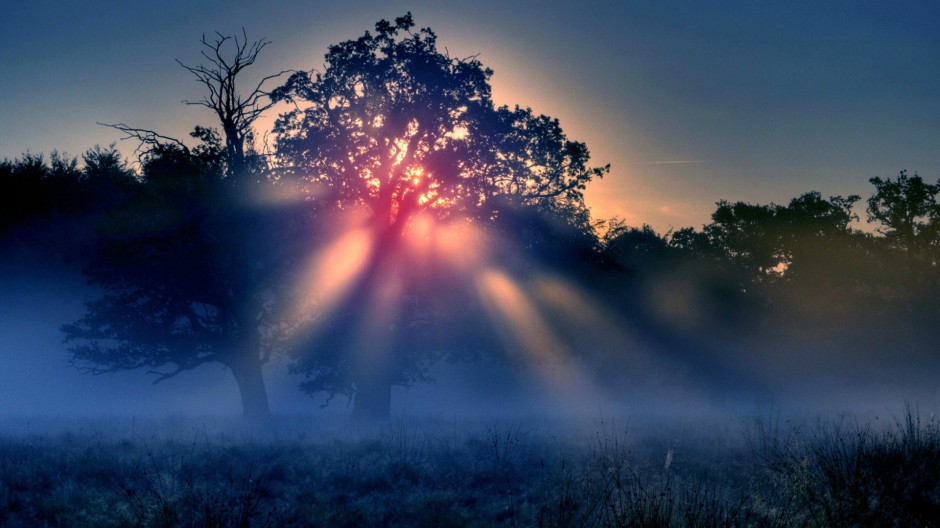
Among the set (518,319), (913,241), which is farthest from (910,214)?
(518,319)

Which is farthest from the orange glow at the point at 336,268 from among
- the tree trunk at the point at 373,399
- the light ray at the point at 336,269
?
the tree trunk at the point at 373,399

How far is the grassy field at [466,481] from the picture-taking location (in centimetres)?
998

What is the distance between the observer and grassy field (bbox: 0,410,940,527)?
32.8 ft

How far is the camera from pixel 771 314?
108ft

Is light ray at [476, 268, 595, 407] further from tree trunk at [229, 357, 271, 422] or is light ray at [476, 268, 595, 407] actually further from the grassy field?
tree trunk at [229, 357, 271, 422]

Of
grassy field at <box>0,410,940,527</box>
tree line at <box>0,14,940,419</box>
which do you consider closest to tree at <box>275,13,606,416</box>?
tree line at <box>0,14,940,419</box>

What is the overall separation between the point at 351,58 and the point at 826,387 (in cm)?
2982

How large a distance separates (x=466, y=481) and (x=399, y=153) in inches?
562

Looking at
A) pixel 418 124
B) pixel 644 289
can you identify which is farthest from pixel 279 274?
pixel 644 289

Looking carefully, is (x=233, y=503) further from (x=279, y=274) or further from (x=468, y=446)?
(x=279, y=274)

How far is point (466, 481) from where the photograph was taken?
1318 centimetres

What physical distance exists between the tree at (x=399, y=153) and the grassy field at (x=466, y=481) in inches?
261

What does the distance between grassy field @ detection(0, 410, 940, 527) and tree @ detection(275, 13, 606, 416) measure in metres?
6.62

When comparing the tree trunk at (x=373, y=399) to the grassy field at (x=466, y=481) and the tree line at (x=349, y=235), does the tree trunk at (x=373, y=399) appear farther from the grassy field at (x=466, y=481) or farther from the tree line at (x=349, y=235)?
the grassy field at (x=466, y=481)
